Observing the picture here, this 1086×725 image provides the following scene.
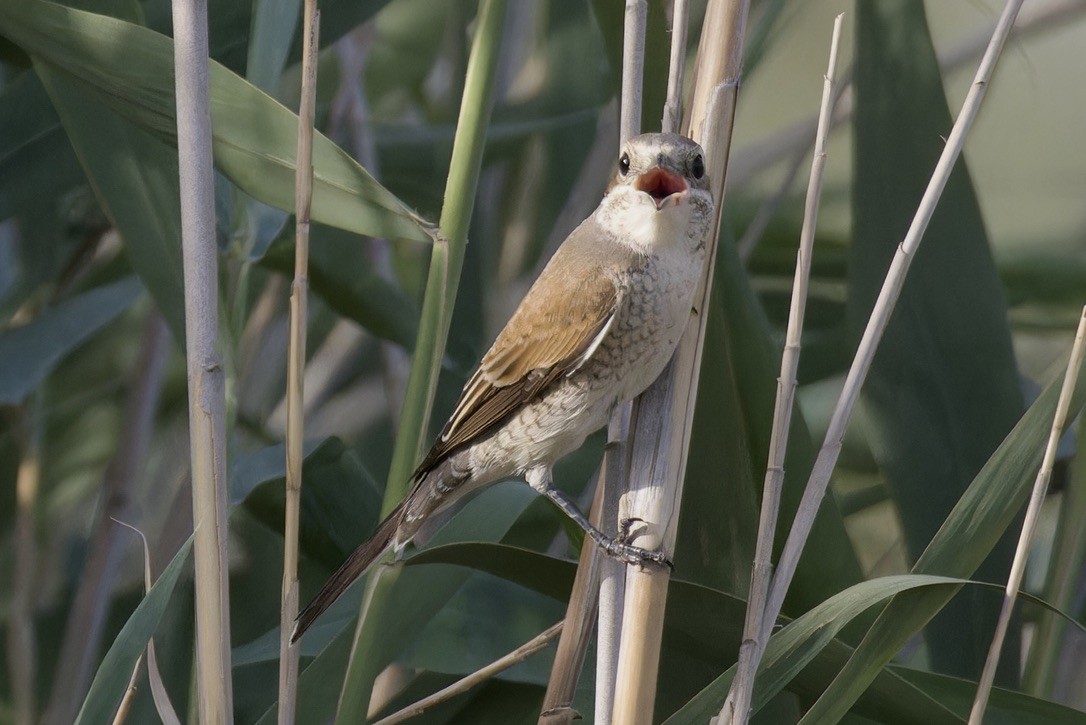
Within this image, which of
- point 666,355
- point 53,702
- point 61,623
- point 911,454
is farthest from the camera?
point 61,623

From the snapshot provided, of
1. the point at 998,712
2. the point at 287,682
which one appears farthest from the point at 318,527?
the point at 998,712

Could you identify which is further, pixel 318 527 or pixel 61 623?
pixel 61 623

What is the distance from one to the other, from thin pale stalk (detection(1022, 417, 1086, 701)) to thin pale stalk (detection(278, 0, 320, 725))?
95 centimetres

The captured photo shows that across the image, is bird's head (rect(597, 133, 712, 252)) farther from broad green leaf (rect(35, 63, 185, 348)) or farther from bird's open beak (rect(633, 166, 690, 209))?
broad green leaf (rect(35, 63, 185, 348))

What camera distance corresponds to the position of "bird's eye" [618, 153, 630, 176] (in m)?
1.27

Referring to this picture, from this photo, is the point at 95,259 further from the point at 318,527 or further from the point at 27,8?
the point at 27,8

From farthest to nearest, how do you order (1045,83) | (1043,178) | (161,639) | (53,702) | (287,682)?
(1043,178), (1045,83), (53,702), (161,639), (287,682)

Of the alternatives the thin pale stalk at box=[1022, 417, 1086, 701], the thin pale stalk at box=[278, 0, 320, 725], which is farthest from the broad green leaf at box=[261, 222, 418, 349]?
the thin pale stalk at box=[1022, 417, 1086, 701]

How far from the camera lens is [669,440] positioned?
117cm

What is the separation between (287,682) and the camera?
117cm

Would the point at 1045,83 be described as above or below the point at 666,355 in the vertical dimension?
above

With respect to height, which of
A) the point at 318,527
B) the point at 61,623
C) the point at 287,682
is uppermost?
the point at 318,527

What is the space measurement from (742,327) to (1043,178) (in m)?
1.99

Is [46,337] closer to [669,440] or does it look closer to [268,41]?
[268,41]
